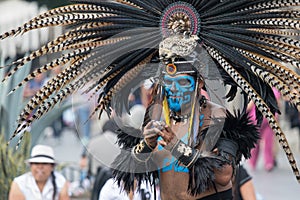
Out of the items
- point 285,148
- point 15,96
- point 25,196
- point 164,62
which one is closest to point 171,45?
point 164,62

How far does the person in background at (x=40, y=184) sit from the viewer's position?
745 centimetres

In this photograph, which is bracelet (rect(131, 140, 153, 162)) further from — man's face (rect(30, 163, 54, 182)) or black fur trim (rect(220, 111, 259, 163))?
man's face (rect(30, 163, 54, 182))

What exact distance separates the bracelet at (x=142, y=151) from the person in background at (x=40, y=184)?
115 inches

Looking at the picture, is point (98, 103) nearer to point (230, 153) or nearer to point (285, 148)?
point (230, 153)

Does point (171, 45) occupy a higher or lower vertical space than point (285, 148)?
higher

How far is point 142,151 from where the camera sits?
462cm

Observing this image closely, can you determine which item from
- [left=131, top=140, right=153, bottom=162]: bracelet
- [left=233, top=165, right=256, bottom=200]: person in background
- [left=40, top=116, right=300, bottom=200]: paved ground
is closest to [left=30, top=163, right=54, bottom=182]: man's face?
[left=233, top=165, right=256, bottom=200]: person in background

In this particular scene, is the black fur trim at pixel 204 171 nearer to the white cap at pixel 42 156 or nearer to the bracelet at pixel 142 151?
the bracelet at pixel 142 151

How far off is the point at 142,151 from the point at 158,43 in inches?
23.4

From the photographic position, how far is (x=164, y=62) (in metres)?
4.60

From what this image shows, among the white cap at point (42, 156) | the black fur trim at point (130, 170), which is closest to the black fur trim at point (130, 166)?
the black fur trim at point (130, 170)

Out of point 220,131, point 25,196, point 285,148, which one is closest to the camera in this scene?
point 285,148

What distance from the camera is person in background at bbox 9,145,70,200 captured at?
7.45 meters

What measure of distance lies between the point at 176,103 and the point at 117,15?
0.59 metres
